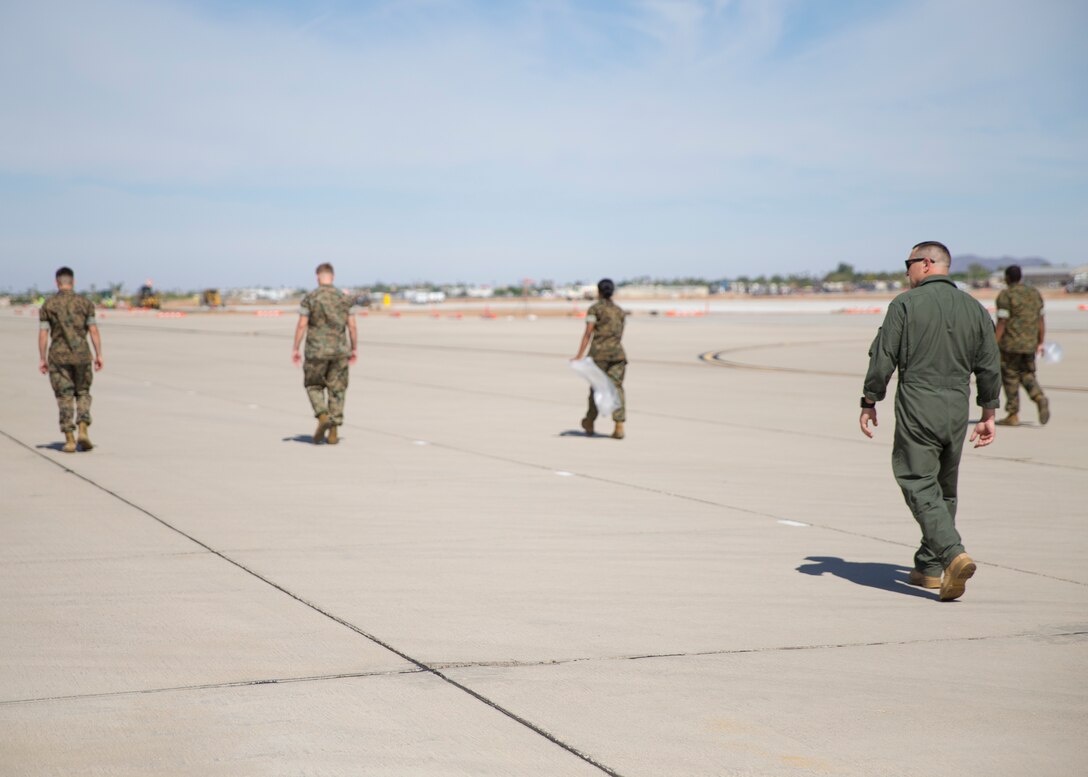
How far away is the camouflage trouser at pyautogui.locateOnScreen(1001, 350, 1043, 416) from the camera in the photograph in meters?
15.8

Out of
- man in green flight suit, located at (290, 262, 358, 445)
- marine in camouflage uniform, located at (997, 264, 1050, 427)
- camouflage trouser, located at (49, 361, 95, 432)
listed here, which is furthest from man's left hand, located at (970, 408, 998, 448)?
camouflage trouser, located at (49, 361, 95, 432)

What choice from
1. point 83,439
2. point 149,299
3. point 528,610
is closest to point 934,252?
point 528,610

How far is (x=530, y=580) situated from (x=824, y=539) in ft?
8.11

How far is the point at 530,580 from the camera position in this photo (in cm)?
709

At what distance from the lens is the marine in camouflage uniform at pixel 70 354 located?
42.8 ft

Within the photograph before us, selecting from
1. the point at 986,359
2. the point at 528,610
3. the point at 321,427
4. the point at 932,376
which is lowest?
the point at 528,610

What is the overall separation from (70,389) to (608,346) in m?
6.08

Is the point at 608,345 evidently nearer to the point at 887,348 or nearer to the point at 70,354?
the point at 70,354

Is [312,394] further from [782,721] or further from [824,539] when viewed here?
[782,721]

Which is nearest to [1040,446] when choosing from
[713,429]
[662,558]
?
[713,429]

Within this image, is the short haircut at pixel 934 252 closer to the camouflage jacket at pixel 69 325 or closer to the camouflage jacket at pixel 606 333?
the camouflage jacket at pixel 606 333

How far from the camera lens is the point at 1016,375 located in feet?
52.0

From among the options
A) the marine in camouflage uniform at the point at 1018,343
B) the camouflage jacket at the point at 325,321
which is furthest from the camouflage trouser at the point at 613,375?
the marine in camouflage uniform at the point at 1018,343

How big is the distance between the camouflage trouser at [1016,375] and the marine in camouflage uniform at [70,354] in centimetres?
1119
